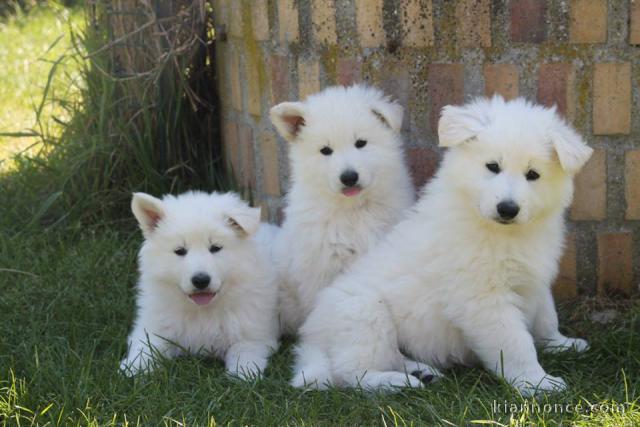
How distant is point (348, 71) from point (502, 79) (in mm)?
784

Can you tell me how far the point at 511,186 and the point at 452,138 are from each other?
0.31m

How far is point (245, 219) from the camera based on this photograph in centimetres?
426

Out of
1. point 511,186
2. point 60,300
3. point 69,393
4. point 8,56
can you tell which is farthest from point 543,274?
point 8,56

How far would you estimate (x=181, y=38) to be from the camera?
19.2 ft

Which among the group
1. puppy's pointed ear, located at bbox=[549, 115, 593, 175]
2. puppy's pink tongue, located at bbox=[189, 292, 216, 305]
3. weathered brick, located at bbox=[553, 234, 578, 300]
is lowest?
weathered brick, located at bbox=[553, 234, 578, 300]

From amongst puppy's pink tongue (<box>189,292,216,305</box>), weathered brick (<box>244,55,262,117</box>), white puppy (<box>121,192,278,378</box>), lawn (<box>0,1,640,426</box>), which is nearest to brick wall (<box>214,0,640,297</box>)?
weathered brick (<box>244,55,262,117</box>)

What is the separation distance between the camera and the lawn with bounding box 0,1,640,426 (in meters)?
3.52

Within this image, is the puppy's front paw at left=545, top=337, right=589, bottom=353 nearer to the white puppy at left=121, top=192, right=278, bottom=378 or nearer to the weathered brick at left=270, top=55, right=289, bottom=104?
the white puppy at left=121, top=192, right=278, bottom=378

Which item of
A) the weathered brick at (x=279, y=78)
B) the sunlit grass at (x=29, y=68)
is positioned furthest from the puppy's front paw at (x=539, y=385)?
the sunlit grass at (x=29, y=68)

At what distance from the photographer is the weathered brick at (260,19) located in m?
5.02

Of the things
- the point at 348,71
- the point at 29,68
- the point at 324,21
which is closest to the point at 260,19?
the point at 324,21

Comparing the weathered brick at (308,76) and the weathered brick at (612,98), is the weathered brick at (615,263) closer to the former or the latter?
the weathered brick at (612,98)

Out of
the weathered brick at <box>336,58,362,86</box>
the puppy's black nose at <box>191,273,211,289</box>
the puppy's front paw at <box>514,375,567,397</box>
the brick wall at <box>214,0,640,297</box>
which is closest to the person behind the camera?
the puppy's front paw at <box>514,375,567,397</box>

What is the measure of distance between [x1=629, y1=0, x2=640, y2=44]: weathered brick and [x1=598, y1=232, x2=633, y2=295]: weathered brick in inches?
37.0
